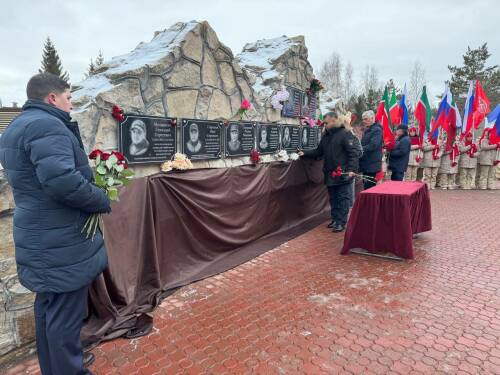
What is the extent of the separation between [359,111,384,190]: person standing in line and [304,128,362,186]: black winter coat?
0.80 metres

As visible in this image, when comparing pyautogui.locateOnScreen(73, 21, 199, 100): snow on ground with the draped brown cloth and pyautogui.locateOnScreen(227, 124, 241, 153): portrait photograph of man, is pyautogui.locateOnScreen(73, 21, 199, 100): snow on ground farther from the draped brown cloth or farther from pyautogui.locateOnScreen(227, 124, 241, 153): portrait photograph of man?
pyautogui.locateOnScreen(227, 124, 241, 153): portrait photograph of man

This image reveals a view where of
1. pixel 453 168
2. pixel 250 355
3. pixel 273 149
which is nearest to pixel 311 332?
pixel 250 355

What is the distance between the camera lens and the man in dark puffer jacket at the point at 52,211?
5.59ft

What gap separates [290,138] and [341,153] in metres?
0.97

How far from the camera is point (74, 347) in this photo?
195 cm

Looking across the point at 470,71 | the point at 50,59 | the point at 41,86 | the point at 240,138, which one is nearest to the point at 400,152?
the point at 240,138

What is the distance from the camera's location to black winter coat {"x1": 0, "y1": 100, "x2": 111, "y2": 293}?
1.69m

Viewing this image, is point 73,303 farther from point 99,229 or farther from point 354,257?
point 354,257

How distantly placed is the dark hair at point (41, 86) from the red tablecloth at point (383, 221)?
356 cm

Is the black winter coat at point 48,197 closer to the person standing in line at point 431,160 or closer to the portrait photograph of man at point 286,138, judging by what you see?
the portrait photograph of man at point 286,138

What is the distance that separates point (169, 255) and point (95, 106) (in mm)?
1651

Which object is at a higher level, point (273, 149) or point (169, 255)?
point (273, 149)

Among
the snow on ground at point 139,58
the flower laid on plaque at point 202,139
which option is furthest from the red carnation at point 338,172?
the snow on ground at point 139,58

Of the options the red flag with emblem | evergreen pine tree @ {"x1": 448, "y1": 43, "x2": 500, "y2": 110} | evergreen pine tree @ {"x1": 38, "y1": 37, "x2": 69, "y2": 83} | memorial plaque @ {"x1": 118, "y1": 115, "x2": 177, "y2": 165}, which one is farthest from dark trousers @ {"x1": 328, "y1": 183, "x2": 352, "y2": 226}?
evergreen pine tree @ {"x1": 38, "y1": 37, "x2": 69, "y2": 83}
